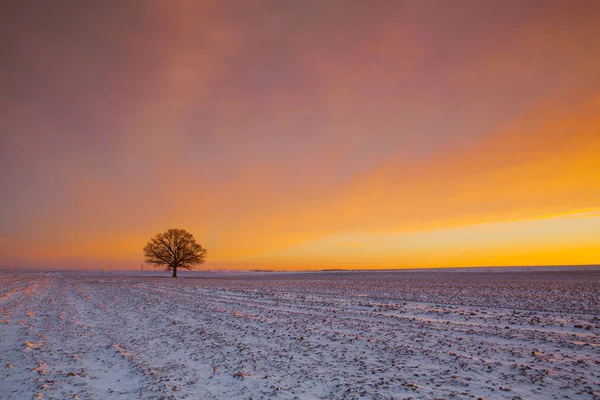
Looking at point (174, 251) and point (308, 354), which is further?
point (174, 251)

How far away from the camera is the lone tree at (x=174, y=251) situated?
222 feet

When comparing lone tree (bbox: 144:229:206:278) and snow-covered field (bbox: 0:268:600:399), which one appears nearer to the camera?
snow-covered field (bbox: 0:268:600:399)

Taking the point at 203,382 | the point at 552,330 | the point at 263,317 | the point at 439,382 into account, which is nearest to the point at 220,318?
the point at 263,317

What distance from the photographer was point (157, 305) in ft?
64.3

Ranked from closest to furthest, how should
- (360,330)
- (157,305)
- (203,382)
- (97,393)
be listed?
1. (97,393)
2. (203,382)
3. (360,330)
4. (157,305)

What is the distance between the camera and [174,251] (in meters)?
68.5

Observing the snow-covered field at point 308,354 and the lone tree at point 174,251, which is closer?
the snow-covered field at point 308,354

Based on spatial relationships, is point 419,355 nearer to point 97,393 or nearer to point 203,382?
point 203,382

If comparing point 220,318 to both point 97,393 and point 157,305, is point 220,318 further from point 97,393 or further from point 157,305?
point 97,393

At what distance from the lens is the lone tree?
67625mm

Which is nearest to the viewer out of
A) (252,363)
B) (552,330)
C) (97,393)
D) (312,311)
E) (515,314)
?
(97,393)

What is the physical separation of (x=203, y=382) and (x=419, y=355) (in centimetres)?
564

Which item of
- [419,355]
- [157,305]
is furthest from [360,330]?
[157,305]

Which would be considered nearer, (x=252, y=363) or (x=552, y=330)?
(x=252, y=363)
